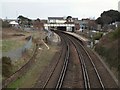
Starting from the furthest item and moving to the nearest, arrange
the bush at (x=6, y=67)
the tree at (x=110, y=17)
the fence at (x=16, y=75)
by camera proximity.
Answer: the tree at (x=110, y=17) < the bush at (x=6, y=67) < the fence at (x=16, y=75)

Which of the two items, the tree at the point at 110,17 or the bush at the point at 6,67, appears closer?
the bush at the point at 6,67

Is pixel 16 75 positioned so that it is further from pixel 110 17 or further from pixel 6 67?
pixel 110 17

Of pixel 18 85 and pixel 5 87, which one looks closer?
pixel 5 87

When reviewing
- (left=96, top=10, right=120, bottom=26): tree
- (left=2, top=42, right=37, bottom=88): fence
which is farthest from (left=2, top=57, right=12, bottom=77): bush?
(left=96, top=10, right=120, bottom=26): tree

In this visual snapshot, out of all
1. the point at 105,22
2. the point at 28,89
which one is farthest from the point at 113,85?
the point at 105,22

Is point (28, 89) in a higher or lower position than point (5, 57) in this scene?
lower

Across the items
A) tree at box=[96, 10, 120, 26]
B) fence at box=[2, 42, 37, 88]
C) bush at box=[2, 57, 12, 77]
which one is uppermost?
tree at box=[96, 10, 120, 26]

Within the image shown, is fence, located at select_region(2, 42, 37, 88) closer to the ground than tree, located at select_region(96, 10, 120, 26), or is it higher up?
closer to the ground

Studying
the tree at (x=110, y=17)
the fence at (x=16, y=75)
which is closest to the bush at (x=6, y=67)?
the fence at (x=16, y=75)

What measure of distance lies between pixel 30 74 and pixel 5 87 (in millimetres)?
6883

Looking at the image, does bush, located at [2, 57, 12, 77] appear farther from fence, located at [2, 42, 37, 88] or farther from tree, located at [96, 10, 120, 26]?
tree, located at [96, 10, 120, 26]

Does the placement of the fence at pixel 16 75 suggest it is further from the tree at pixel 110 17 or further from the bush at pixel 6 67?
the tree at pixel 110 17

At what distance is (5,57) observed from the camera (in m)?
28.2

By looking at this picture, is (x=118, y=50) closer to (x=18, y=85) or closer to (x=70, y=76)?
(x=70, y=76)
